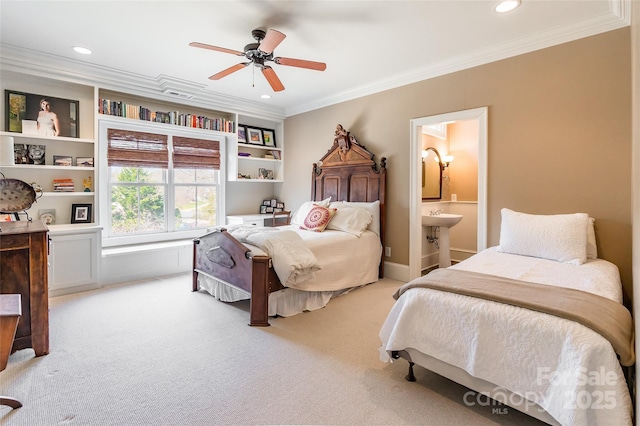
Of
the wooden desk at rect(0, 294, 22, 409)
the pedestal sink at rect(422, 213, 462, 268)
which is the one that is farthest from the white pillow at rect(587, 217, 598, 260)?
the wooden desk at rect(0, 294, 22, 409)

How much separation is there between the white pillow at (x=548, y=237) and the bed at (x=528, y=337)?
216 millimetres

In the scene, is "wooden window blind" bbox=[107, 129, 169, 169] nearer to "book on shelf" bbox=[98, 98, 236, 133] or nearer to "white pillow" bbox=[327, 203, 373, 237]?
"book on shelf" bbox=[98, 98, 236, 133]

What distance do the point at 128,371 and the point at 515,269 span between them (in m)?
2.78

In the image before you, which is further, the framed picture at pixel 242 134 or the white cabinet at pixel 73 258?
the framed picture at pixel 242 134

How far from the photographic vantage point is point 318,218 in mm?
4105

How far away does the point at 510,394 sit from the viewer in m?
1.59

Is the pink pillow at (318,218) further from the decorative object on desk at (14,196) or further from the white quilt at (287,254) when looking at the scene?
the decorative object on desk at (14,196)

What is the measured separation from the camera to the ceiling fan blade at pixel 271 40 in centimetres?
236

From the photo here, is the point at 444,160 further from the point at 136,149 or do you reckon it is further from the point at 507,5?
the point at 136,149

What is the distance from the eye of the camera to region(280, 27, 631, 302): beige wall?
2.69 m

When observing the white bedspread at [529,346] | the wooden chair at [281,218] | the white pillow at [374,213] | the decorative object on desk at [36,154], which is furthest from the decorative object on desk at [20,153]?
the white bedspread at [529,346]

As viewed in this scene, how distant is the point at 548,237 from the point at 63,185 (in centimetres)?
513

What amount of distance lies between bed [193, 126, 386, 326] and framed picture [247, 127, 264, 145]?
1.29 meters

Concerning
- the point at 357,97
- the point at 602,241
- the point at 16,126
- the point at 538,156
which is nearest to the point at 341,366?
the point at 602,241
